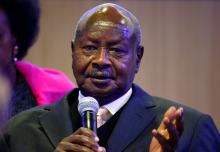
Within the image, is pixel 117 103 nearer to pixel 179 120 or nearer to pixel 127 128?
pixel 127 128

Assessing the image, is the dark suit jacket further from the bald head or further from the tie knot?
the bald head

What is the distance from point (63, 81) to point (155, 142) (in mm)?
990

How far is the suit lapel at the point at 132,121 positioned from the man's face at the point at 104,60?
0.06 m

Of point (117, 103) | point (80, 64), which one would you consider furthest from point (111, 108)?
point (80, 64)

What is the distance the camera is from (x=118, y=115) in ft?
4.91

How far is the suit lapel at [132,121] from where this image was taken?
1431 millimetres

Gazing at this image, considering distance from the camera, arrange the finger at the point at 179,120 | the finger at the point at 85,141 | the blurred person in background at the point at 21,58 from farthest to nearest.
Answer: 1. the blurred person in background at the point at 21,58
2. the finger at the point at 179,120
3. the finger at the point at 85,141

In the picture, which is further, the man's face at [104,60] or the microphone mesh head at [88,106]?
the man's face at [104,60]

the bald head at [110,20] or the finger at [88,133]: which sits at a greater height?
the bald head at [110,20]

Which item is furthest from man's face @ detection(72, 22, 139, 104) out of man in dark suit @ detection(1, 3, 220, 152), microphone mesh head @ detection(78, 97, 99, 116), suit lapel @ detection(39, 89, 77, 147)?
microphone mesh head @ detection(78, 97, 99, 116)

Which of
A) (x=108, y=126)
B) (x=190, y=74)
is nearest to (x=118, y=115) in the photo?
(x=108, y=126)

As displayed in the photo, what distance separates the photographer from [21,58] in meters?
2.09

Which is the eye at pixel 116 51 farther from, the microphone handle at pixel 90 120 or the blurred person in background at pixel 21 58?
the blurred person in background at pixel 21 58

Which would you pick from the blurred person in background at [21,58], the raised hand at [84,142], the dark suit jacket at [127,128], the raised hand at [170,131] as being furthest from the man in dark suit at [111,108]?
the blurred person in background at [21,58]
